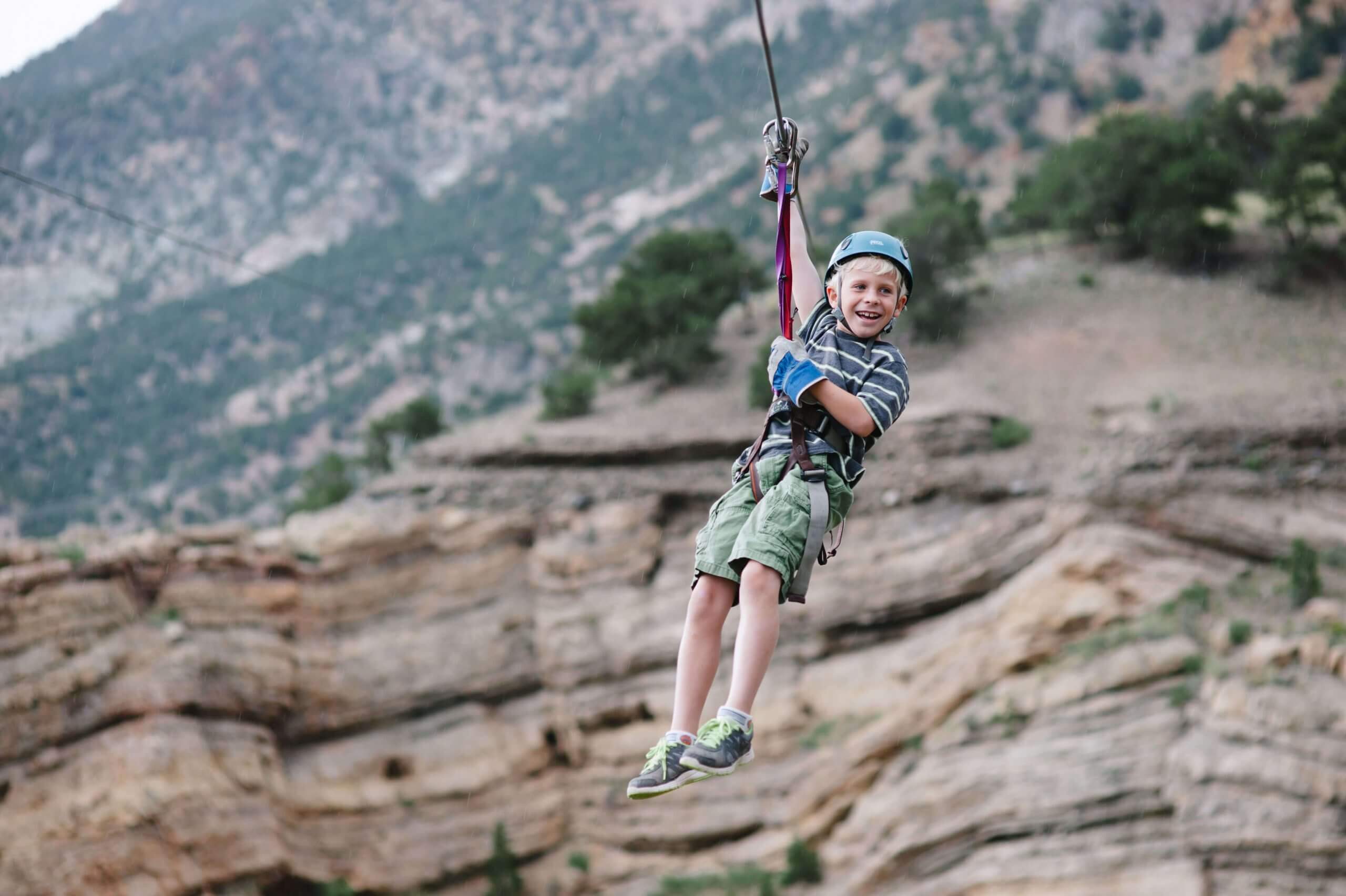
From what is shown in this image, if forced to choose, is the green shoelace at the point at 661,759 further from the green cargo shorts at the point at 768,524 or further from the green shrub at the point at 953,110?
the green shrub at the point at 953,110

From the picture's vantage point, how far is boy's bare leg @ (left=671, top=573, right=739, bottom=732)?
4863 millimetres

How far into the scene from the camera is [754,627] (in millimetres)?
4758

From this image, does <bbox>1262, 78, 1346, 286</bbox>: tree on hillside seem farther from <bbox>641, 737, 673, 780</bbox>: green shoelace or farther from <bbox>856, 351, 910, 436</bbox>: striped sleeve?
<bbox>641, 737, 673, 780</bbox>: green shoelace

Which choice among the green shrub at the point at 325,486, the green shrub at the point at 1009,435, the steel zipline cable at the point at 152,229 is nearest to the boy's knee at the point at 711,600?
the steel zipline cable at the point at 152,229

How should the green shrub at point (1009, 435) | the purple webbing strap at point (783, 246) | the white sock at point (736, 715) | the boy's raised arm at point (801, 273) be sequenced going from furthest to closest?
the green shrub at point (1009, 435), the boy's raised arm at point (801, 273), the purple webbing strap at point (783, 246), the white sock at point (736, 715)

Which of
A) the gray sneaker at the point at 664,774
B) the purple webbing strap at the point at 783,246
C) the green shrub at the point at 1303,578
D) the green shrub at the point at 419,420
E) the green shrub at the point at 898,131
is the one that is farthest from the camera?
the green shrub at the point at 898,131

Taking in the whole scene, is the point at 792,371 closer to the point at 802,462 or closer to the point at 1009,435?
the point at 802,462

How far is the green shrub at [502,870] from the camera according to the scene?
23.9 m

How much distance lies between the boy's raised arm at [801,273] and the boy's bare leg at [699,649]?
1.40 metres

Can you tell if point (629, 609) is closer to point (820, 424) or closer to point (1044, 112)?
point (820, 424)

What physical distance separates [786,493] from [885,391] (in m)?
0.57

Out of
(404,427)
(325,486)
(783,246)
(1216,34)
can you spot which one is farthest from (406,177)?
(783,246)

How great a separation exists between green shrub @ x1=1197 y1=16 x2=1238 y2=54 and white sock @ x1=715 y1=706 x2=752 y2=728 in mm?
79652

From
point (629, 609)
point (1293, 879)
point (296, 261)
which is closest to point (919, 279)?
point (629, 609)
